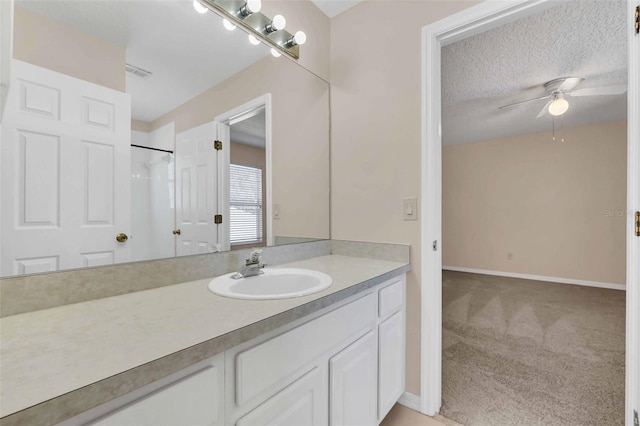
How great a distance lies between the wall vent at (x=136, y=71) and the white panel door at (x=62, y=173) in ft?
0.34

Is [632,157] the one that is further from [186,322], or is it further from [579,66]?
[579,66]

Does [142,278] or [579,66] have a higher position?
[579,66]

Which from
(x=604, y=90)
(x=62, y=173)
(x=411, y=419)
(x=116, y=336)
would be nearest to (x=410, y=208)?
(x=411, y=419)

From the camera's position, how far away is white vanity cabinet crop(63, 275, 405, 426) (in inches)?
22.5

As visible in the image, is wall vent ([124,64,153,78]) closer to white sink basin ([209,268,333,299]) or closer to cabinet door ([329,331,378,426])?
white sink basin ([209,268,333,299])

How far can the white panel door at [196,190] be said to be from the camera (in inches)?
47.1

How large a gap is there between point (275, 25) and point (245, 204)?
3.08ft

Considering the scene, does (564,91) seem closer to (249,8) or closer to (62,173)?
(249,8)

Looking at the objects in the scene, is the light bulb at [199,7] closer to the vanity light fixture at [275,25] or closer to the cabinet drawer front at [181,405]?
the vanity light fixture at [275,25]

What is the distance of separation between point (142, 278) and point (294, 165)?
1.04 meters

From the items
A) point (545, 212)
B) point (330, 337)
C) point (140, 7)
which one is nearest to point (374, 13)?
point (140, 7)

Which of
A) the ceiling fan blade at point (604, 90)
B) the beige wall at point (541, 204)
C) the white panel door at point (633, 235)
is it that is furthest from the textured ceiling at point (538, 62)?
the white panel door at point (633, 235)

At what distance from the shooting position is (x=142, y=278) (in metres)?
1.02

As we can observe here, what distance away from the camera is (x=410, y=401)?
155cm
